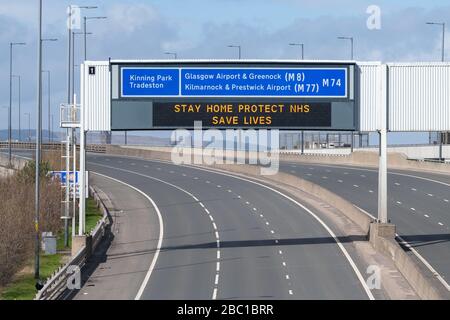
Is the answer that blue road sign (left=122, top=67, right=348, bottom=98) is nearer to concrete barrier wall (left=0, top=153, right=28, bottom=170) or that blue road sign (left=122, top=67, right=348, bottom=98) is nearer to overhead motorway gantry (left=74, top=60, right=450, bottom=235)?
overhead motorway gantry (left=74, top=60, right=450, bottom=235)

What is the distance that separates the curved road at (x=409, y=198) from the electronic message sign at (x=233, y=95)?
904 centimetres

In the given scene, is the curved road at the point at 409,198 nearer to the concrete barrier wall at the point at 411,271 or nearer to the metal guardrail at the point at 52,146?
the concrete barrier wall at the point at 411,271

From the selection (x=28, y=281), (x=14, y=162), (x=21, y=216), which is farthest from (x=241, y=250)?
(x=14, y=162)

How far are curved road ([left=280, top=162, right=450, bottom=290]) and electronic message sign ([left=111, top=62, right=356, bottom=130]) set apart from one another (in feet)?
29.7

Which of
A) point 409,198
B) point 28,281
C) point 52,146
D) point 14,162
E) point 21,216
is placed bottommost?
point 28,281

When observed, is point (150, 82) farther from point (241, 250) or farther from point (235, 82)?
point (241, 250)

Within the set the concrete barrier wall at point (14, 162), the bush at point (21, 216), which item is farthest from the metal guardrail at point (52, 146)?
the bush at point (21, 216)

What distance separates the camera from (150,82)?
51.4 m

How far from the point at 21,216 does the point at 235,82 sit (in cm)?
2270

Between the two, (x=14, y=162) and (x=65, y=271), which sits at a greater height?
(x=14, y=162)

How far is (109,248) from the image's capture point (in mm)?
58281

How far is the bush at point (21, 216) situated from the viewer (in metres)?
58.0

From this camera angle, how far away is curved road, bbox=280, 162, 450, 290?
189ft

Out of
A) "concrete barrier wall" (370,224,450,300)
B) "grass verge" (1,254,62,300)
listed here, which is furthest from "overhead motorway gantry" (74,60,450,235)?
"grass verge" (1,254,62,300)
